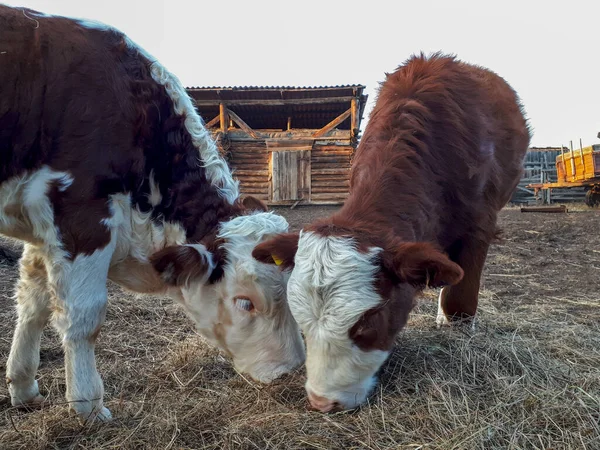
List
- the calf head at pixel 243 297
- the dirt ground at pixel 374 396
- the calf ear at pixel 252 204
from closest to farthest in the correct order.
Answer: the dirt ground at pixel 374 396 < the calf head at pixel 243 297 < the calf ear at pixel 252 204

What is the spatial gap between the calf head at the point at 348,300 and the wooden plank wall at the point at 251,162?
646 inches

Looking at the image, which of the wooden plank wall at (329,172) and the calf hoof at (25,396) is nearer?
the calf hoof at (25,396)

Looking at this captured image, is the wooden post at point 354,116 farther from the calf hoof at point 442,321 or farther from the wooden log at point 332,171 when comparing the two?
the calf hoof at point 442,321

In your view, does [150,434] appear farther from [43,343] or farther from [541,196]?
[541,196]

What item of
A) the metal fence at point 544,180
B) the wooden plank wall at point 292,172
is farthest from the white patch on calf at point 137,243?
the metal fence at point 544,180

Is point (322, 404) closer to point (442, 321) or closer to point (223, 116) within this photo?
point (442, 321)

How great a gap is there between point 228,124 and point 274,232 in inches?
641

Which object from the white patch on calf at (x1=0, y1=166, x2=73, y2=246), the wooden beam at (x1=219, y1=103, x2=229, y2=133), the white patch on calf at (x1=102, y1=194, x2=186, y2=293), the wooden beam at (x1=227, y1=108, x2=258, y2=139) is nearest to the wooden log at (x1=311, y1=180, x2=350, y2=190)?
the wooden beam at (x1=227, y1=108, x2=258, y2=139)

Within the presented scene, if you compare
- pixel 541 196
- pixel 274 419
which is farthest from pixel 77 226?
pixel 541 196

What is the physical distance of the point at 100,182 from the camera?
273 centimetres

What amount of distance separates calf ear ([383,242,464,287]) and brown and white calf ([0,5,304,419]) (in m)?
0.84

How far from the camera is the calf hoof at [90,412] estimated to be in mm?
2600

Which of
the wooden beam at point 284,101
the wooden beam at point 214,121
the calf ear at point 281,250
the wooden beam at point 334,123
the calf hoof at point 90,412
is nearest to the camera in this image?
the calf hoof at point 90,412

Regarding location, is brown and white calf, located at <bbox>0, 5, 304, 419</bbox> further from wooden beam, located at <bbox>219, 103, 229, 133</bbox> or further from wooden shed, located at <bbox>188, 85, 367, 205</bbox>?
wooden beam, located at <bbox>219, 103, 229, 133</bbox>
